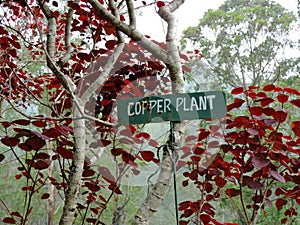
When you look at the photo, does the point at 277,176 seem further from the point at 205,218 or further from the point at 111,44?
the point at 111,44

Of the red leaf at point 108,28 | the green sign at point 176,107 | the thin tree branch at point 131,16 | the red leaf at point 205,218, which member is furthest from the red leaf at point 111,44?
the red leaf at point 205,218

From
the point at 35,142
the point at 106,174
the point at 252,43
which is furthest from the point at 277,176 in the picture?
the point at 252,43

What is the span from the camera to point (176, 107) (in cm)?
63

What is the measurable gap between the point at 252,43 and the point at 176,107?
480cm

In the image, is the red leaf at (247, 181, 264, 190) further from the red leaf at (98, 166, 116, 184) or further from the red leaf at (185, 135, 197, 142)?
the red leaf at (98, 166, 116, 184)

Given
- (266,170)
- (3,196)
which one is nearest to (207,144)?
(266,170)

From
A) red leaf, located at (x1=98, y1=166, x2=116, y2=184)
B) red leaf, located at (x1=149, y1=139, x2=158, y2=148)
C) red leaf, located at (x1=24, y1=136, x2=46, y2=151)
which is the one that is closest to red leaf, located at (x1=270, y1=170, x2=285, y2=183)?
red leaf, located at (x1=149, y1=139, x2=158, y2=148)

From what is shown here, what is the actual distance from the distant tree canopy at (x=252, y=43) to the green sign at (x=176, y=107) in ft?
14.2

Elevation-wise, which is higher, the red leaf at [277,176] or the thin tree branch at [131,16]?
the thin tree branch at [131,16]

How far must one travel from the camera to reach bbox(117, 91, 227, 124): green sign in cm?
61

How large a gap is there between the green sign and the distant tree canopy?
14.2 feet

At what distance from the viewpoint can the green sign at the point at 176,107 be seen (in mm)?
615

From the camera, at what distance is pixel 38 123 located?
918 millimetres

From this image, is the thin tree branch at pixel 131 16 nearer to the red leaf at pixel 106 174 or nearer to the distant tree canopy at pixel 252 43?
the red leaf at pixel 106 174
